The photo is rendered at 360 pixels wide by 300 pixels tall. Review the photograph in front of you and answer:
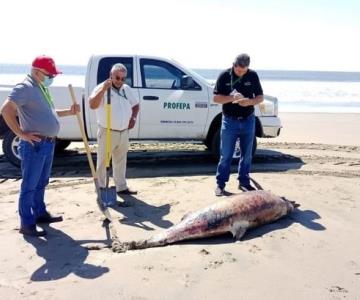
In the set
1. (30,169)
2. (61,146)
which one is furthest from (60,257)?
(61,146)

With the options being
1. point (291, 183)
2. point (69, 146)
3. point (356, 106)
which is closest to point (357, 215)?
point (291, 183)

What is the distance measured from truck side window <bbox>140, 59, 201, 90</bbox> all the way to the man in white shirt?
2.16 m

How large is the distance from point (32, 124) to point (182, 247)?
191 cm

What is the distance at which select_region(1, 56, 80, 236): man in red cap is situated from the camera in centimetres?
488

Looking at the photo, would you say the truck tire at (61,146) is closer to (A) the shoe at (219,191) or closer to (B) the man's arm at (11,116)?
(A) the shoe at (219,191)

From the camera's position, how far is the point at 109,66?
854 centimetres

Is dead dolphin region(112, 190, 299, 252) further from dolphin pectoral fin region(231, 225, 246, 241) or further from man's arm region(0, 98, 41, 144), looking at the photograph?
man's arm region(0, 98, 41, 144)

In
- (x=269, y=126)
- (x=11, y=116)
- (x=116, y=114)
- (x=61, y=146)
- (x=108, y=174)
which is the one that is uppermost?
(x=11, y=116)

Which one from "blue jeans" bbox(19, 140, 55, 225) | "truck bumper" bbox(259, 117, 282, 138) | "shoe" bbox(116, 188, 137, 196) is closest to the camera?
"blue jeans" bbox(19, 140, 55, 225)

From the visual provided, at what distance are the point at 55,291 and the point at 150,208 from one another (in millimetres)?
2426

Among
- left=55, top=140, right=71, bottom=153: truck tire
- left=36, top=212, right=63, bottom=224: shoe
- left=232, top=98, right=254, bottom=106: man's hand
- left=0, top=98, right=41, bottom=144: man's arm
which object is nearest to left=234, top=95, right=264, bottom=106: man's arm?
left=232, top=98, right=254, bottom=106: man's hand

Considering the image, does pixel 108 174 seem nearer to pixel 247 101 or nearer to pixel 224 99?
pixel 224 99

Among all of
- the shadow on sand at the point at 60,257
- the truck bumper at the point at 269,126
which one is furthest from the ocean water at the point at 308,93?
the shadow on sand at the point at 60,257

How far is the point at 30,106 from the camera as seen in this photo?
4.96 meters
